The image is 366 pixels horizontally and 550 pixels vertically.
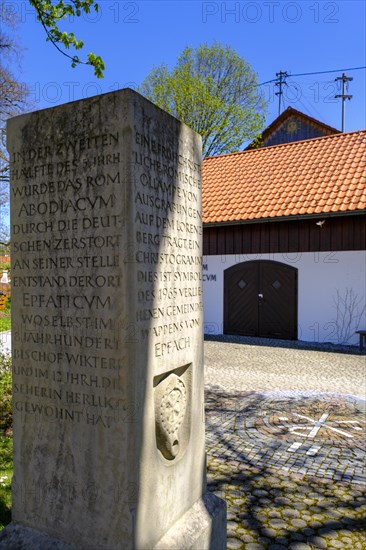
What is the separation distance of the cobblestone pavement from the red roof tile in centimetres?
507

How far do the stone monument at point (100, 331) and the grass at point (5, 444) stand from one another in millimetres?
1008

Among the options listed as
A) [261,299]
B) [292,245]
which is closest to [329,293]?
[292,245]

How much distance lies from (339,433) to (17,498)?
3.75m

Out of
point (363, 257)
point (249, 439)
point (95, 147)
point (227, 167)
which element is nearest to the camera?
point (95, 147)

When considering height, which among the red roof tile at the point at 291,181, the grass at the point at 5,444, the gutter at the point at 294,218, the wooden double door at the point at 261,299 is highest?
the red roof tile at the point at 291,181

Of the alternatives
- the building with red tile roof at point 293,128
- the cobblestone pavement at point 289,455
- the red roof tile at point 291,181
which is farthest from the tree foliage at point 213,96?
the cobblestone pavement at point 289,455

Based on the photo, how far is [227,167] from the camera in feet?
52.0

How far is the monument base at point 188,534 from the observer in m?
2.31

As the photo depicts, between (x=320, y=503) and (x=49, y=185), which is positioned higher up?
(x=49, y=185)

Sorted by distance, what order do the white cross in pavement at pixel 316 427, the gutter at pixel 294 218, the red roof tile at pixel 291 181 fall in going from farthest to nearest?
the red roof tile at pixel 291 181 → the gutter at pixel 294 218 → the white cross in pavement at pixel 316 427

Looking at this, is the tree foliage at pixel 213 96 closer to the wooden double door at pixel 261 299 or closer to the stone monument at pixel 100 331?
the wooden double door at pixel 261 299

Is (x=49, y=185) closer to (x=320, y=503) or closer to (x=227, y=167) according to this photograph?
(x=320, y=503)

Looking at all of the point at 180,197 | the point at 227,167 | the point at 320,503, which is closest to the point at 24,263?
the point at 180,197

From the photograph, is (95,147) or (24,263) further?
(24,263)
